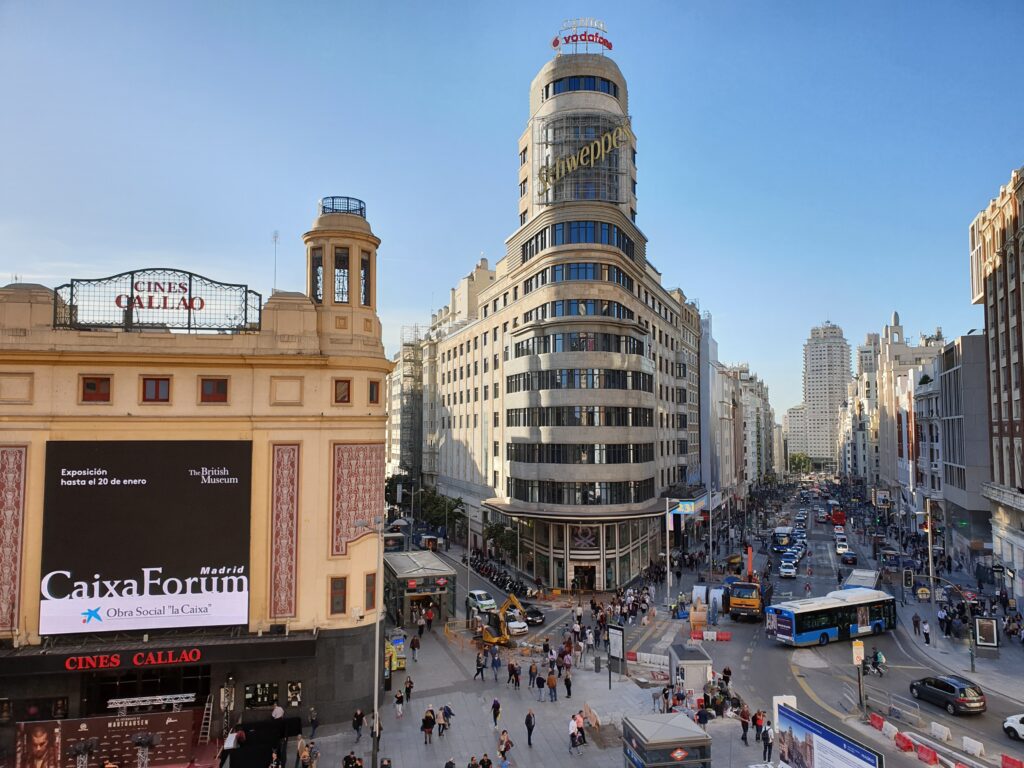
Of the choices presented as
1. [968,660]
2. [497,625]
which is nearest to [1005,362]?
[968,660]

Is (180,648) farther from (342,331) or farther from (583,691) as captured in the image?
(583,691)

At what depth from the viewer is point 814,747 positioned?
20953mm

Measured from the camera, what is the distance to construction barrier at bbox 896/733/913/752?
26344 millimetres

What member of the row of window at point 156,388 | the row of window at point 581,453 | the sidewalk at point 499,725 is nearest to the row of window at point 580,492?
the row of window at point 581,453

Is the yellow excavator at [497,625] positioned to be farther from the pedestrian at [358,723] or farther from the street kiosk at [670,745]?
the street kiosk at [670,745]

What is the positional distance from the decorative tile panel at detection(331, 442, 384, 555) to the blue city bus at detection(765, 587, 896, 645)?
84.0 ft

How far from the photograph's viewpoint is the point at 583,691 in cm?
3362

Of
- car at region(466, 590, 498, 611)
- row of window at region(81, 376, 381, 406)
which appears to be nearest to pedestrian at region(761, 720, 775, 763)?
row of window at region(81, 376, 381, 406)

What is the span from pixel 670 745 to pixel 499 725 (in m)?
10.1

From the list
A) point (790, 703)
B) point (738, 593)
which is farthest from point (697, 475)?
point (790, 703)

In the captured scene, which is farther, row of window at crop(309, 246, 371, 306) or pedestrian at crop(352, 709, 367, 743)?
row of window at crop(309, 246, 371, 306)

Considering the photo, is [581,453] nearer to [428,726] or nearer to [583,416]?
[583,416]

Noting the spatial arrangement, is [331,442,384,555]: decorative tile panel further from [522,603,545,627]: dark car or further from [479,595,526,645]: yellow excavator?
[522,603,545,627]: dark car

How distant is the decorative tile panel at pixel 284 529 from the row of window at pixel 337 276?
7020 millimetres
